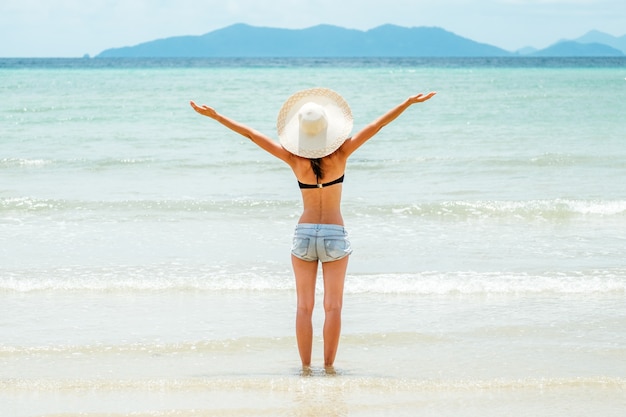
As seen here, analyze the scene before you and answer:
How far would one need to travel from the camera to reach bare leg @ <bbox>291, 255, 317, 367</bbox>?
17.0ft

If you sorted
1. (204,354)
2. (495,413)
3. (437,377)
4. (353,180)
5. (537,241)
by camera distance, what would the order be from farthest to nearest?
1. (353,180)
2. (537,241)
3. (204,354)
4. (437,377)
5. (495,413)

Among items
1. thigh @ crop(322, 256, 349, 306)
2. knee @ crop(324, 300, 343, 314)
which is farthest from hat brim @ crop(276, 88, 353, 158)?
knee @ crop(324, 300, 343, 314)

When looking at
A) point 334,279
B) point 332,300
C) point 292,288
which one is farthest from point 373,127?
point 292,288

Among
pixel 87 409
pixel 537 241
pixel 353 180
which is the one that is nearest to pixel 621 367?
pixel 87 409

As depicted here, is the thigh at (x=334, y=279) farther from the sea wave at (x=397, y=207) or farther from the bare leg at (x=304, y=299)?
the sea wave at (x=397, y=207)

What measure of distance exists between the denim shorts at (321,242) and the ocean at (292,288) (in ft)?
2.42

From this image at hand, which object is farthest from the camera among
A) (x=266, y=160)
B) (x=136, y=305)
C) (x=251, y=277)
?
(x=266, y=160)

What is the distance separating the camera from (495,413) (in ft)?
15.1

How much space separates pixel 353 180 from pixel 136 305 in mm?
7477

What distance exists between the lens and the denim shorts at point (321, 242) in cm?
504

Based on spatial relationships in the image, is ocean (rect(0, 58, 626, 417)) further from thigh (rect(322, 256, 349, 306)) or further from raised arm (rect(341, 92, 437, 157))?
raised arm (rect(341, 92, 437, 157))

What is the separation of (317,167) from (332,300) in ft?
2.72

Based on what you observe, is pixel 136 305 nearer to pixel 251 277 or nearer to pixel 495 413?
pixel 251 277

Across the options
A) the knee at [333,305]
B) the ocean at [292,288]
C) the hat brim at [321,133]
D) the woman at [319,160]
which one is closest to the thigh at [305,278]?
the woman at [319,160]
